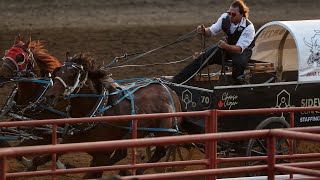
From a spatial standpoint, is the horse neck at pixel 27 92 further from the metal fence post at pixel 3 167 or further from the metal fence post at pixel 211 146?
the metal fence post at pixel 3 167

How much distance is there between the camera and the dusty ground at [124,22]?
18125 mm

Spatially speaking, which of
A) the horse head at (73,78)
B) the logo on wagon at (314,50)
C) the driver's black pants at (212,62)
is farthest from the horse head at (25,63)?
the logo on wagon at (314,50)

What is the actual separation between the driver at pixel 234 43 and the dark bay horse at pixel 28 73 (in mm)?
1622

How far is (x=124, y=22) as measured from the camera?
1997cm

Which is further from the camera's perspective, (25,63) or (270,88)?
(25,63)

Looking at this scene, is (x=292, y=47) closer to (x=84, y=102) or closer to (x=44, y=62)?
(x=44, y=62)

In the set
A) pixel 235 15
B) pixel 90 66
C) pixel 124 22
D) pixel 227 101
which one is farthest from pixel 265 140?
pixel 124 22

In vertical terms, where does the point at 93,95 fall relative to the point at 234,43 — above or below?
below

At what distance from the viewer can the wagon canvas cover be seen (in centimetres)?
1155

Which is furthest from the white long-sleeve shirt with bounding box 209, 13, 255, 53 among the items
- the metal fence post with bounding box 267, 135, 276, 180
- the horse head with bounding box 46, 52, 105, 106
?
the metal fence post with bounding box 267, 135, 276, 180

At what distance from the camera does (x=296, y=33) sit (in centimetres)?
1166

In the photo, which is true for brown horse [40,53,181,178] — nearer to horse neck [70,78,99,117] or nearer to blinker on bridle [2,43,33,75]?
horse neck [70,78,99,117]

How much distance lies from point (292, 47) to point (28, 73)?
143 inches

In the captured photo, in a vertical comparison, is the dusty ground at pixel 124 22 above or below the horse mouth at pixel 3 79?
above
